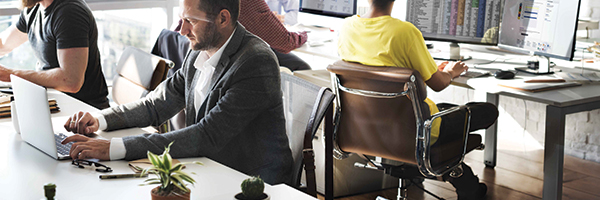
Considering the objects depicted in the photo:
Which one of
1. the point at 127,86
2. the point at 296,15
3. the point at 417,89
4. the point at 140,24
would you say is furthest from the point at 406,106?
the point at 140,24

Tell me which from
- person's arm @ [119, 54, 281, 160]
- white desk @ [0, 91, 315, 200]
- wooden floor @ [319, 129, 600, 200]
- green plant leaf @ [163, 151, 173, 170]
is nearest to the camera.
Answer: green plant leaf @ [163, 151, 173, 170]

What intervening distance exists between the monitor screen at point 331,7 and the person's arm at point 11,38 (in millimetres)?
1816

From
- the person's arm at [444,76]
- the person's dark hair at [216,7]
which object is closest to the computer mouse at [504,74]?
the person's arm at [444,76]

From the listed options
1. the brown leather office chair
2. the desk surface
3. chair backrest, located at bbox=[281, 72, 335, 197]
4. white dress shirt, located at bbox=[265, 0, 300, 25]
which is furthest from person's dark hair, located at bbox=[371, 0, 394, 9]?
white dress shirt, located at bbox=[265, 0, 300, 25]

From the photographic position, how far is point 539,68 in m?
2.72

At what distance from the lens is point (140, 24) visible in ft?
15.6

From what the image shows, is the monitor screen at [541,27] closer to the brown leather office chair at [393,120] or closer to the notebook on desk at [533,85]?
the notebook on desk at [533,85]

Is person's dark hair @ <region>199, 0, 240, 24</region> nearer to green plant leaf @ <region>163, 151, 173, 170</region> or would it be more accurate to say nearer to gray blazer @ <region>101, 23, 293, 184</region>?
gray blazer @ <region>101, 23, 293, 184</region>

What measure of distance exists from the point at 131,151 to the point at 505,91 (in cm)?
150

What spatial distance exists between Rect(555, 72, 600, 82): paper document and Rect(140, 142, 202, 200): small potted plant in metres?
2.02

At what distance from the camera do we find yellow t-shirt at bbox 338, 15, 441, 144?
2.19 m

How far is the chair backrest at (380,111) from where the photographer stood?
2.04m

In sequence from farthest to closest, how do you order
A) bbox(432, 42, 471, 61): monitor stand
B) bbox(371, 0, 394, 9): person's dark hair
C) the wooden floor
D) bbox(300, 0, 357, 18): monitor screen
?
bbox(300, 0, 357, 18): monitor screen, bbox(432, 42, 471, 61): monitor stand, the wooden floor, bbox(371, 0, 394, 9): person's dark hair

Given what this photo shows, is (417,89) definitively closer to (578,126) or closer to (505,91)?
(505,91)
